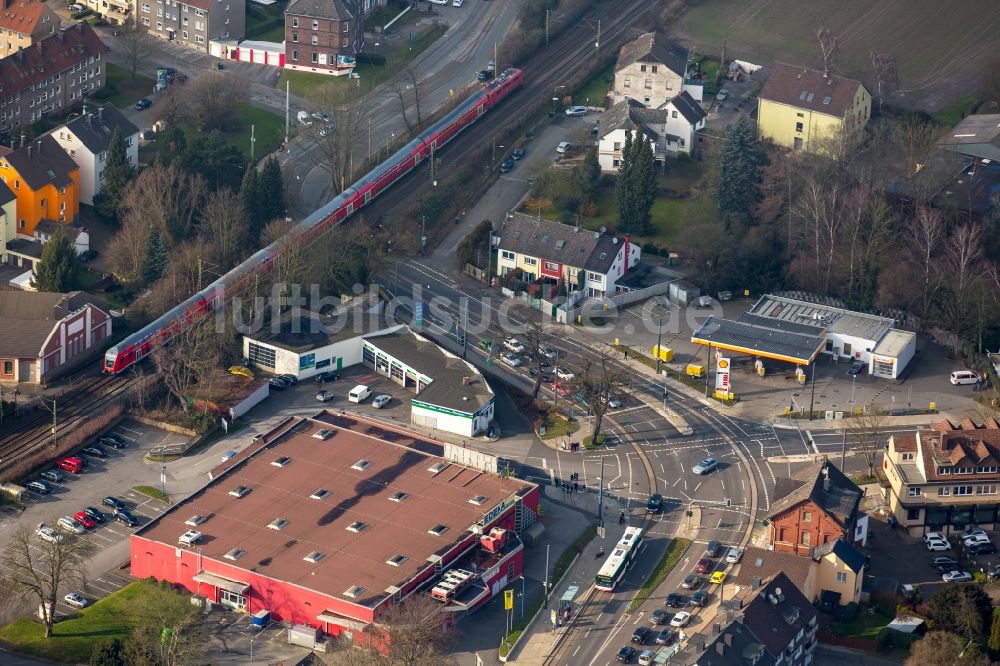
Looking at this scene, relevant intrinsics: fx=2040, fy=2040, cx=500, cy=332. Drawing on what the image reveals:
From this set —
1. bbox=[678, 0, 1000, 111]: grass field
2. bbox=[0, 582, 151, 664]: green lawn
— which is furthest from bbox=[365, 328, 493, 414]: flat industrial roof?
bbox=[678, 0, 1000, 111]: grass field

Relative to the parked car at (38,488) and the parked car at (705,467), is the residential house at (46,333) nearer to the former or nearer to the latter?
the parked car at (38,488)

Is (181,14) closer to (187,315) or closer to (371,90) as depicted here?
(371,90)

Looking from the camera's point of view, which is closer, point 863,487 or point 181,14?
point 863,487

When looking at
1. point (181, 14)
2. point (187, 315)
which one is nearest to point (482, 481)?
point (187, 315)

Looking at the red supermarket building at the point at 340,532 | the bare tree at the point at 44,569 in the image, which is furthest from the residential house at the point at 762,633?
the bare tree at the point at 44,569

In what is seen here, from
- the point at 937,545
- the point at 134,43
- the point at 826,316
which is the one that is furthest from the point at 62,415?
the point at 937,545

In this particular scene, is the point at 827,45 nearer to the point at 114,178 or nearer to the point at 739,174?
the point at 739,174
